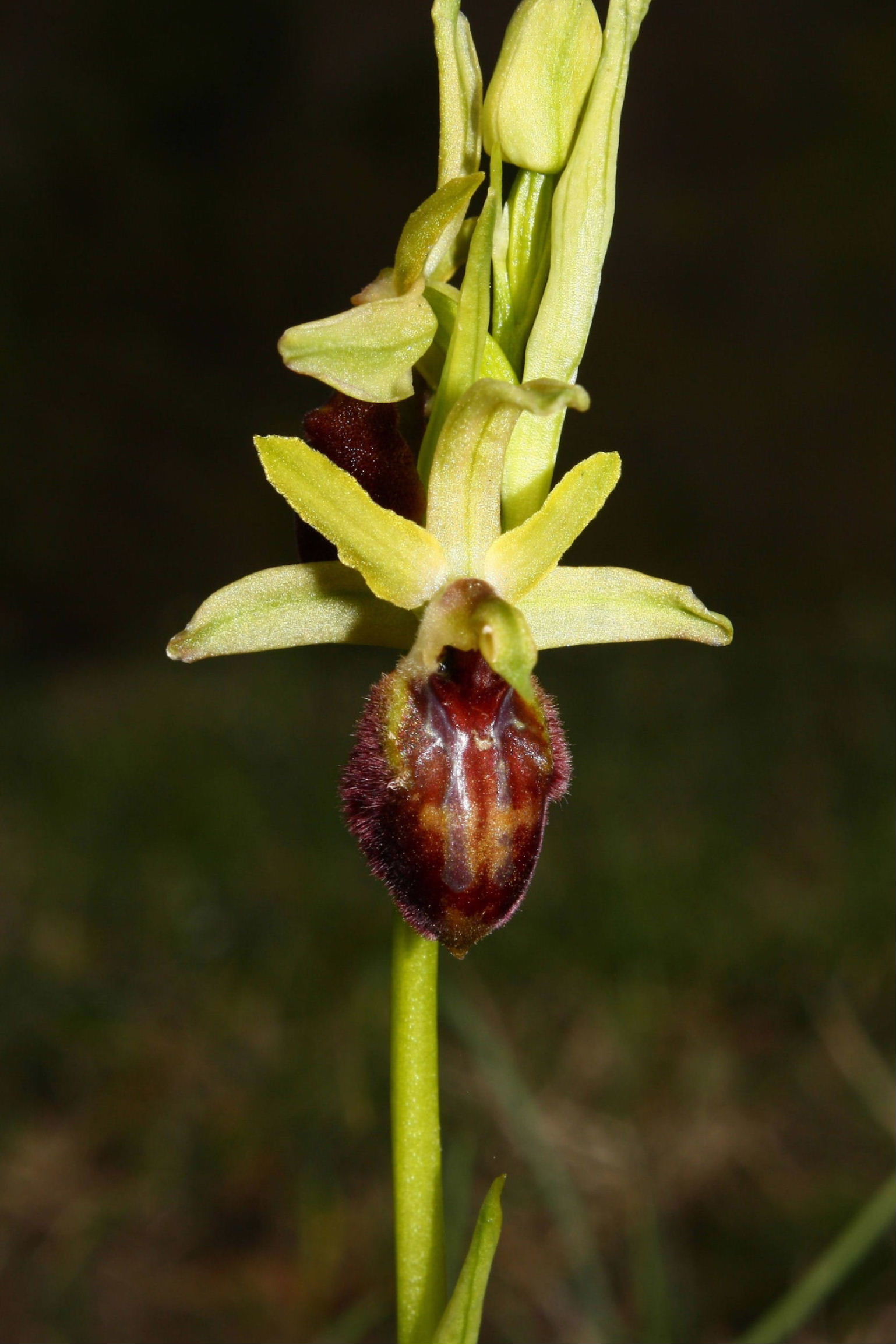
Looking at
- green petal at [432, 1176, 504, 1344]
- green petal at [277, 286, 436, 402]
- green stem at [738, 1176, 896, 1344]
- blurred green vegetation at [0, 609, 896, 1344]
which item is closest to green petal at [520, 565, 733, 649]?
green petal at [277, 286, 436, 402]

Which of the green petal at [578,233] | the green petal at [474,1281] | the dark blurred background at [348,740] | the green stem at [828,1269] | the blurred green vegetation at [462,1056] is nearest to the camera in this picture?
the green petal at [474,1281]

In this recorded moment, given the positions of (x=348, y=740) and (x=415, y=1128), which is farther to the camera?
(x=348, y=740)

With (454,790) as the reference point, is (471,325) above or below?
above

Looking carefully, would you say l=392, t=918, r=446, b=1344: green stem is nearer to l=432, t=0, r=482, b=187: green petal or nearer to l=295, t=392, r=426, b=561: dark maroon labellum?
l=295, t=392, r=426, b=561: dark maroon labellum

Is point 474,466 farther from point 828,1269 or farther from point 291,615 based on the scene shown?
point 828,1269

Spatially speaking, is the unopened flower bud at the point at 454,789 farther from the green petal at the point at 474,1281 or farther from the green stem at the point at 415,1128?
the green petal at the point at 474,1281

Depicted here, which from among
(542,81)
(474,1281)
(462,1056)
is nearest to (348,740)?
(462,1056)

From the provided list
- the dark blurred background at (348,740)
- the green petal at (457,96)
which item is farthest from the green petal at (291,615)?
the dark blurred background at (348,740)
